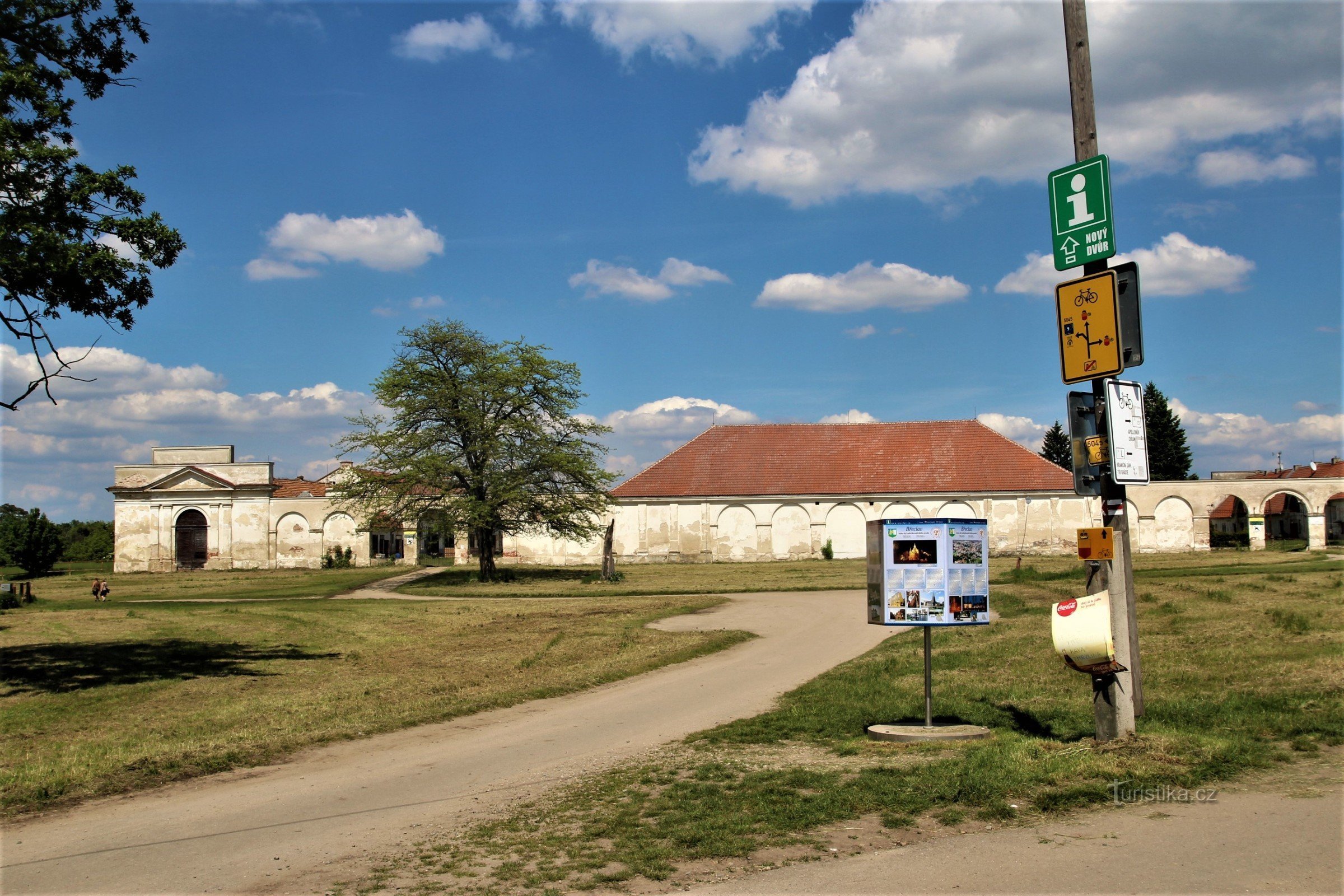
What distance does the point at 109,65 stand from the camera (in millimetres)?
14430

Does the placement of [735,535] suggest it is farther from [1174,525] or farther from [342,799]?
[342,799]

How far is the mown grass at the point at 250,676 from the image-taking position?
9.52m

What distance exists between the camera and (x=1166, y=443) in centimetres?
8188

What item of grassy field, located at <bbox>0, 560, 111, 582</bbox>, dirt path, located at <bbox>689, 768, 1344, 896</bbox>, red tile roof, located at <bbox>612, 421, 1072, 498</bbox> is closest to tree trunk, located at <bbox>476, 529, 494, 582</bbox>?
red tile roof, located at <bbox>612, 421, 1072, 498</bbox>

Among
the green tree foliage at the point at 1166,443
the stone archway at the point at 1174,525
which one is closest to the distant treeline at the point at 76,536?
the stone archway at the point at 1174,525

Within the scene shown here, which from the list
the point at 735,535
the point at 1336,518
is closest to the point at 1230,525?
the point at 1336,518

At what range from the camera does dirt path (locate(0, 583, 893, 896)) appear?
20.4 feet

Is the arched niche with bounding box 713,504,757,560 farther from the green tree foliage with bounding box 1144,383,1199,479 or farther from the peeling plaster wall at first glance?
the green tree foliage with bounding box 1144,383,1199,479

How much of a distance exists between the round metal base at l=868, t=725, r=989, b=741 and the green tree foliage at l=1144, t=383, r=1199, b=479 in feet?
260

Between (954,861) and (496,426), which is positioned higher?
(496,426)

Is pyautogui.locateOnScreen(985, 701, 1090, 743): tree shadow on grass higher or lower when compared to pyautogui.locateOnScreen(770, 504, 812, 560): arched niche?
lower

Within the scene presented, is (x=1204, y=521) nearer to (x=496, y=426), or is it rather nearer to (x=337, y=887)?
(x=496, y=426)

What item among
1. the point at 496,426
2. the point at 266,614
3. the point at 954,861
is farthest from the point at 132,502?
the point at 954,861

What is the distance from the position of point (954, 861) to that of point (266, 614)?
23087 mm
